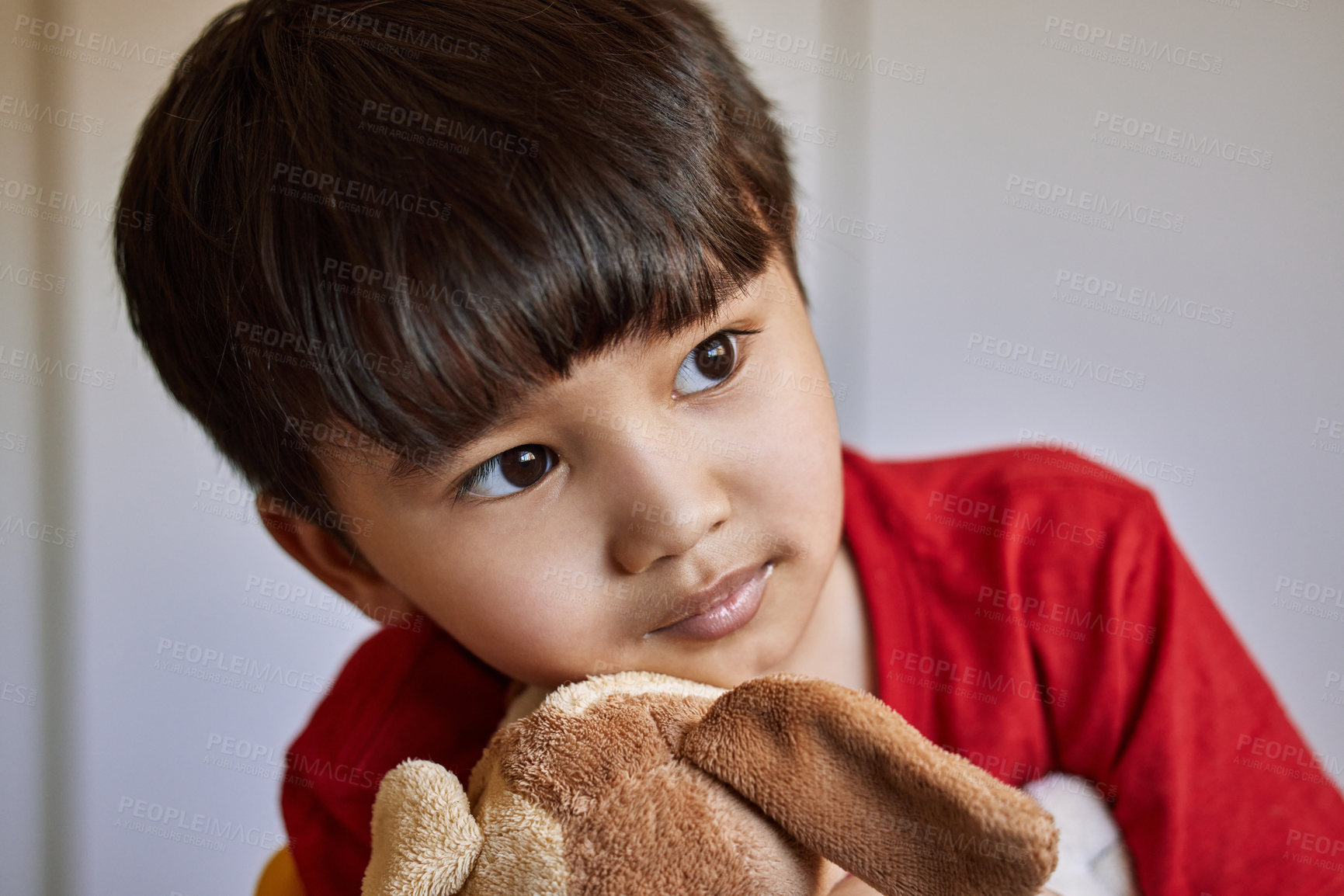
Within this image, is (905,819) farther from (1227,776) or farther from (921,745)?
(1227,776)

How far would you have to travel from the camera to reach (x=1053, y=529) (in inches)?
29.0

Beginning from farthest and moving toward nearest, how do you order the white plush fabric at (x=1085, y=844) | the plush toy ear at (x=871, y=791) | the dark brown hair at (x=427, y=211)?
the white plush fabric at (x=1085, y=844)
the dark brown hair at (x=427, y=211)
the plush toy ear at (x=871, y=791)

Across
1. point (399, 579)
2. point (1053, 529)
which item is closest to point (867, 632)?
point (1053, 529)

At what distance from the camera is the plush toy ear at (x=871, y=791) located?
1.14 feet

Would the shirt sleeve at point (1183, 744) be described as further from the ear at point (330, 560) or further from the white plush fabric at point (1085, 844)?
the ear at point (330, 560)

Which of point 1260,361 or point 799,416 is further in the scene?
point 1260,361

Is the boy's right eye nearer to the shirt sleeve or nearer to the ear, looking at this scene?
the ear

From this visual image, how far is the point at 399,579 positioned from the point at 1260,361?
0.86m

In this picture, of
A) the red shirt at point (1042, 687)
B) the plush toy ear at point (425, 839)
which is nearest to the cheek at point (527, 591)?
the plush toy ear at point (425, 839)

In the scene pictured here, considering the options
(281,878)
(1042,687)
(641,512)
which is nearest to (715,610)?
(641,512)

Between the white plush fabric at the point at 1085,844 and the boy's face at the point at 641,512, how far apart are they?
205 millimetres

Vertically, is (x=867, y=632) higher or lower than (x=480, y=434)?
lower

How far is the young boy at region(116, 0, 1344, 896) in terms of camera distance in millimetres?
505

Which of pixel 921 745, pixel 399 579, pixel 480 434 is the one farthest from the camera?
pixel 399 579
